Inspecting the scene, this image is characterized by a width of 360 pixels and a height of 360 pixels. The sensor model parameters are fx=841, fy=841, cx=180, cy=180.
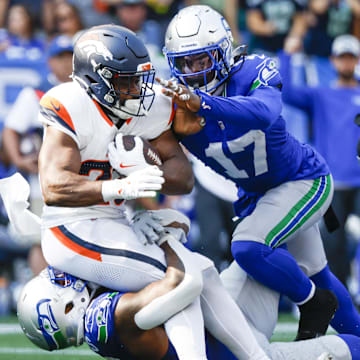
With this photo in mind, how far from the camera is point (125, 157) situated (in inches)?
121

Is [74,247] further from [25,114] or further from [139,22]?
[139,22]

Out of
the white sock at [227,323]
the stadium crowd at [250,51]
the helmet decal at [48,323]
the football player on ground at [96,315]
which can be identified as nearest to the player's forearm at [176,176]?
the football player on ground at [96,315]

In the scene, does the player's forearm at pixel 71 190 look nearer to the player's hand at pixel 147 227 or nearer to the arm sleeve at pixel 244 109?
the player's hand at pixel 147 227

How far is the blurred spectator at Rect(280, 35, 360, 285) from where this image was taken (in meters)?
5.91

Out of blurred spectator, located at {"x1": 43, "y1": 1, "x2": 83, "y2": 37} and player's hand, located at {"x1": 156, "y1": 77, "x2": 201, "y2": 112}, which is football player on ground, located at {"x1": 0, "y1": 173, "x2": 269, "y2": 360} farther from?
blurred spectator, located at {"x1": 43, "y1": 1, "x2": 83, "y2": 37}

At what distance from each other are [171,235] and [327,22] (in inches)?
190

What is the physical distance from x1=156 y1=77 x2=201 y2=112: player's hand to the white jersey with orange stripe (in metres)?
0.19

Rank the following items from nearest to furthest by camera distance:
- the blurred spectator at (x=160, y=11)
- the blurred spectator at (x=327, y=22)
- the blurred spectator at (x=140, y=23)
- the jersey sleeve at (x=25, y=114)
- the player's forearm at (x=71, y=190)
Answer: the player's forearm at (x=71, y=190), the jersey sleeve at (x=25, y=114), the blurred spectator at (x=140, y=23), the blurred spectator at (x=160, y=11), the blurred spectator at (x=327, y=22)

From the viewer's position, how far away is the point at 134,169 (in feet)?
9.99

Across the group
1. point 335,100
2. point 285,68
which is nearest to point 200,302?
point 285,68

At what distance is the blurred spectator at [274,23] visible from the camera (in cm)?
734

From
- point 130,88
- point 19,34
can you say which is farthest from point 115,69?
point 19,34

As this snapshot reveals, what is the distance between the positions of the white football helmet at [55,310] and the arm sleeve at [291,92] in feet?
9.29

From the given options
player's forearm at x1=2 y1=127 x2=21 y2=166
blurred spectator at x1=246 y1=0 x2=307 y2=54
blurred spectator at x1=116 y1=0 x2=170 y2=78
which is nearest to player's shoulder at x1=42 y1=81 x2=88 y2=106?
player's forearm at x1=2 y1=127 x2=21 y2=166
